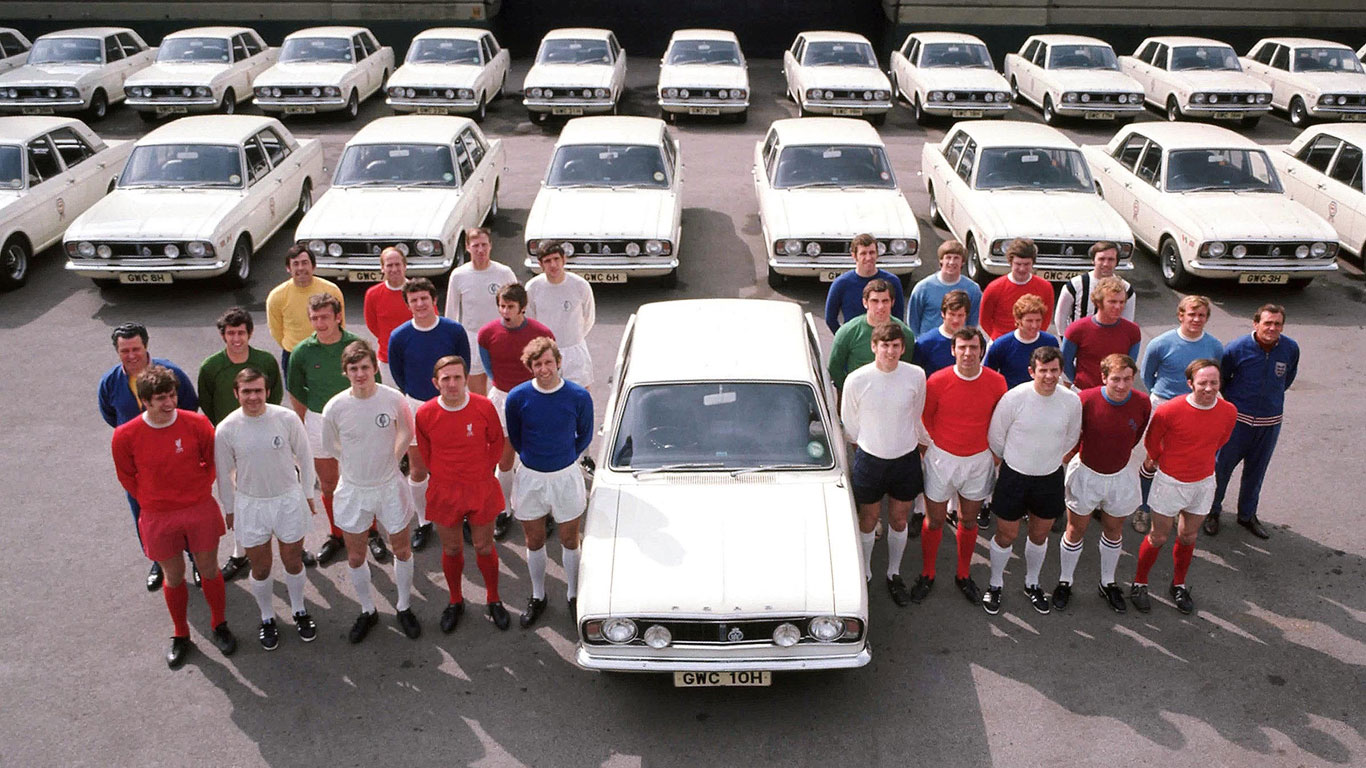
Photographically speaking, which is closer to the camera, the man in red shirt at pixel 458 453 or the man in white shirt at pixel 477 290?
A: the man in red shirt at pixel 458 453

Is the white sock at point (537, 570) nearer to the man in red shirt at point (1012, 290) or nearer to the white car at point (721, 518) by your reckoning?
the white car at point (721, 518)

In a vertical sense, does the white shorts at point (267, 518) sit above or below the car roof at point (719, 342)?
below

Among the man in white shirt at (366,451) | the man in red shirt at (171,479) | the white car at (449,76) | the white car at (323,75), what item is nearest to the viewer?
the man in red shirt at (171,479)

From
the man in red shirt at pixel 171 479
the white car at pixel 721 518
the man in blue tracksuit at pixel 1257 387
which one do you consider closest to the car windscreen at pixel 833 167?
the white car at pixel 721 518

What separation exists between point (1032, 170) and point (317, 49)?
14094mm

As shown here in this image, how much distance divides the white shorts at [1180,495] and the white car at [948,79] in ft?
46.8

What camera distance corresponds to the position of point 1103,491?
6.34m

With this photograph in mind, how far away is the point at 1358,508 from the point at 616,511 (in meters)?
5.40

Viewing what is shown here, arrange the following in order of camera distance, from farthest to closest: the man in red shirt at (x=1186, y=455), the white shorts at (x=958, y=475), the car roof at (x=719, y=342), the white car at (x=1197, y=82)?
the white car at (x=1197, y=82), the car roof at (x=719, y=342), the white shorts at (x=958, y=475), the man in red shirt at (x=1186, y=455)

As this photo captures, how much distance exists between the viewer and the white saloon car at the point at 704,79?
19391 millimetres

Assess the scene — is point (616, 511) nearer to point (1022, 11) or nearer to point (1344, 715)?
point (1344, 715)

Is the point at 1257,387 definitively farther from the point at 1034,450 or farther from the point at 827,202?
the point at 827,202

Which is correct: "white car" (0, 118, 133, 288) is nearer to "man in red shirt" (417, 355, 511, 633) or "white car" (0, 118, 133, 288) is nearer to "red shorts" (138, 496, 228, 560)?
"red shorts" (138, 496, 228, 560)

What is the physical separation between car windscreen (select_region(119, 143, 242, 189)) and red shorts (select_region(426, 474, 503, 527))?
308 inches
